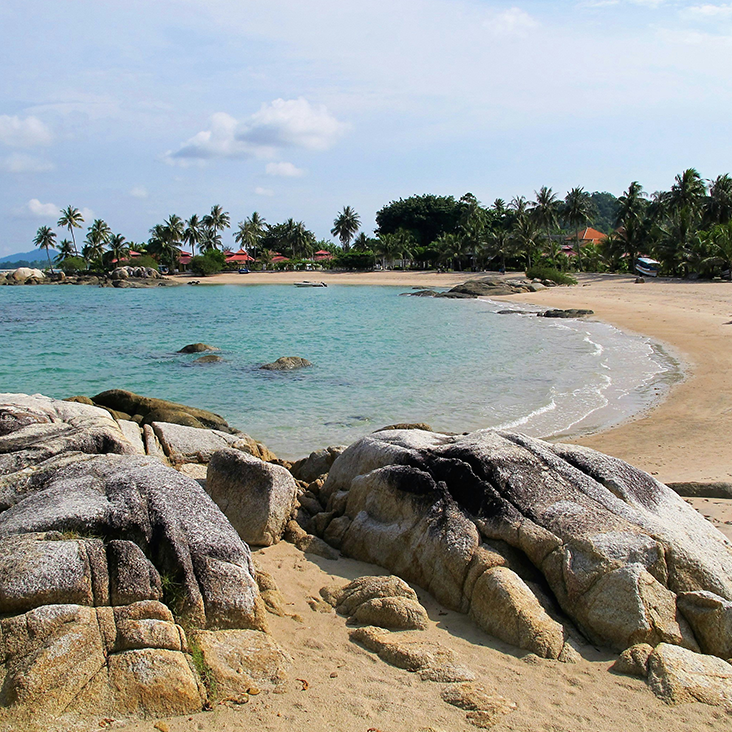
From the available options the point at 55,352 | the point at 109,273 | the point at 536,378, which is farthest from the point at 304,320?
the point at 109,273

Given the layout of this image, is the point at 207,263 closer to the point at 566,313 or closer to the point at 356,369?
the point at 566,313

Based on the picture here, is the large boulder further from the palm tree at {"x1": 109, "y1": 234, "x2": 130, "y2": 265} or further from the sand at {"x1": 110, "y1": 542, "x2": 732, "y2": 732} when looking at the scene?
the palm tree at {"x1": 109, "y1": 234, "x2": 130, "y2": 265}

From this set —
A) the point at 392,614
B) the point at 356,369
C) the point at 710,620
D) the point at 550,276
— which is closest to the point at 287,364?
the point at 356,369

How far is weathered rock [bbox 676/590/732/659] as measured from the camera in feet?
16.7

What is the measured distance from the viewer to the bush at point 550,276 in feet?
199

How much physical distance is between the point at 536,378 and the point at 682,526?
45.9 feet

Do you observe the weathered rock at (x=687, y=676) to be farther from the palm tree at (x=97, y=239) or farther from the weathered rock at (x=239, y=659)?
the palm tree at (x=97, y=239)

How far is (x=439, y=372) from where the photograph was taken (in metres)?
21.4

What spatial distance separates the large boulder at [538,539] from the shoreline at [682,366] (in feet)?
12.8

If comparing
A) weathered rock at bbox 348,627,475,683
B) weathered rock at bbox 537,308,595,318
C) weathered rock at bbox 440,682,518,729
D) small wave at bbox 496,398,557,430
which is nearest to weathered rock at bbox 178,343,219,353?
small wave at bbox 496,398,557,430

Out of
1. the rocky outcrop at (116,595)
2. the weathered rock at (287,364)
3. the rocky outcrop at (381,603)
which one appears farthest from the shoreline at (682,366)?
the weathered rock at (287,364)

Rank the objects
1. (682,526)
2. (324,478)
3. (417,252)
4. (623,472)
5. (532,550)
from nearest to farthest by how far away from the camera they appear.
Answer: (532,550)
(682,526)
(623,472)
(324,478)
(417,252)

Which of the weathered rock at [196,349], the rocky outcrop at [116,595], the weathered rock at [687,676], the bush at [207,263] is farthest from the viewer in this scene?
the bush at [207,263]

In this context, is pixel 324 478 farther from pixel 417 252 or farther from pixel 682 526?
pixel 417 252
